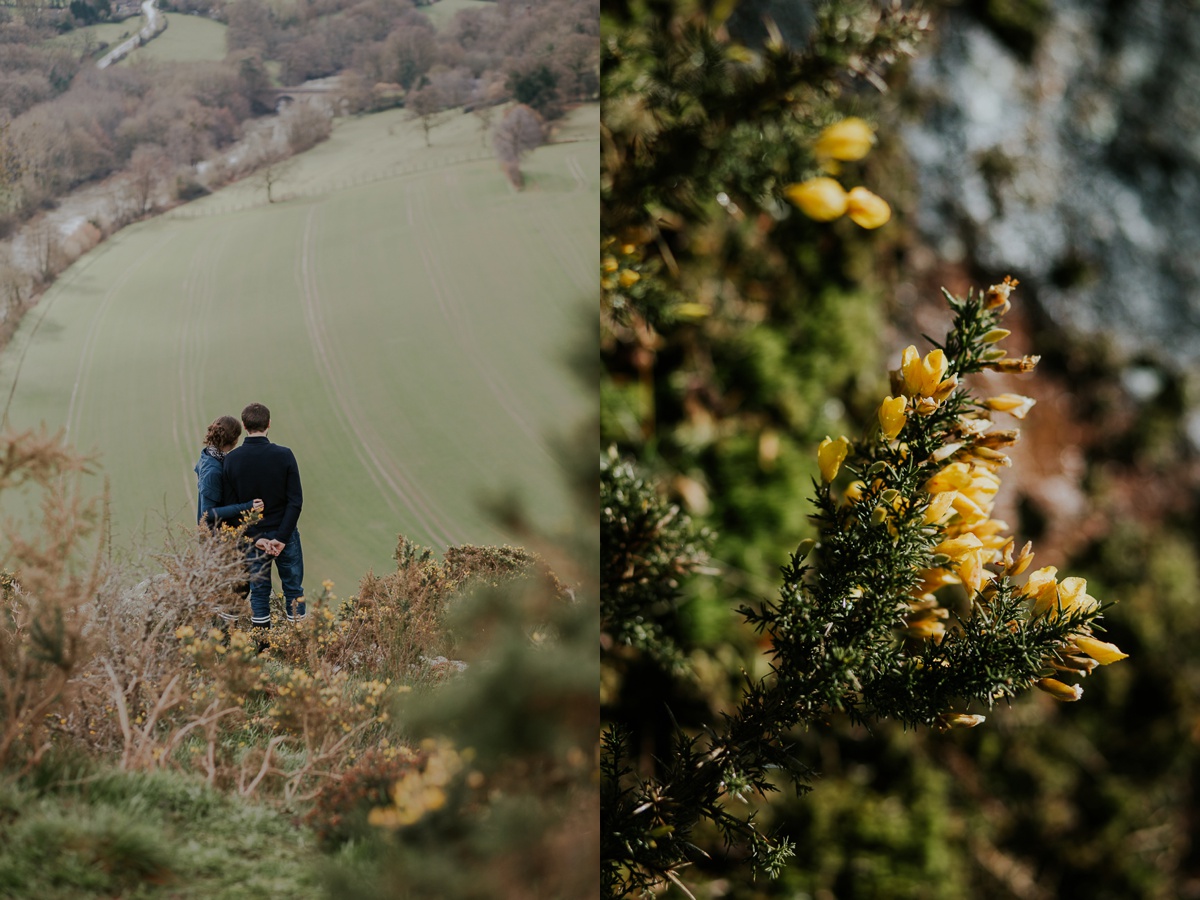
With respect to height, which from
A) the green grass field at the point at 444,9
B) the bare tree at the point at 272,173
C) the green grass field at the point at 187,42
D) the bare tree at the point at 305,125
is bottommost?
the bare tree at the point at 272,173

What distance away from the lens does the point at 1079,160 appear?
1332 mm

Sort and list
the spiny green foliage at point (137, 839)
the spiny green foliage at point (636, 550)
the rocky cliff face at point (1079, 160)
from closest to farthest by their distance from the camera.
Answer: the spiny green foliage at point (137, 839) < the spiny green foliage at point (636, 550) < the rocky cliff face at point (1079, 160)

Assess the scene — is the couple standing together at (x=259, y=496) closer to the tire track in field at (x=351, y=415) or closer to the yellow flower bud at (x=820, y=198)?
the tire track in field at (x=351, y=415)

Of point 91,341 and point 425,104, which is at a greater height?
point 425,104

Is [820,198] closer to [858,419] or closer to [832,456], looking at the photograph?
[832,456]

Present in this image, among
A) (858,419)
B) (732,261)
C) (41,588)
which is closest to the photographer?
(41,588)

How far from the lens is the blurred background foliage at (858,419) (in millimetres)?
734

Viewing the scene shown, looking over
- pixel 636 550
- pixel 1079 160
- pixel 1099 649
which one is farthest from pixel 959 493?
pixel 1079 160

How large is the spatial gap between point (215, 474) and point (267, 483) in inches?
1.4

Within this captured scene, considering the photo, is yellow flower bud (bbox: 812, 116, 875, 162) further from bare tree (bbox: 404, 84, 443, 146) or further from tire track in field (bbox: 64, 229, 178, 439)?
tire track in field (bbox: 64, 229, 178, 439)

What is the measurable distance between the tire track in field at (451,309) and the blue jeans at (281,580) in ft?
0.63

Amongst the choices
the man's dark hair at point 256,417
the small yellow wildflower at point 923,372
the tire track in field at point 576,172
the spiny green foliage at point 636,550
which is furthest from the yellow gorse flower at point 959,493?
the man's dark hair at point 256,417

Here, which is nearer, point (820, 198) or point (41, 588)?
point (41, 588)

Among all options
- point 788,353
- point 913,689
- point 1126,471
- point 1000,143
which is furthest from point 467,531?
point 1126,471
